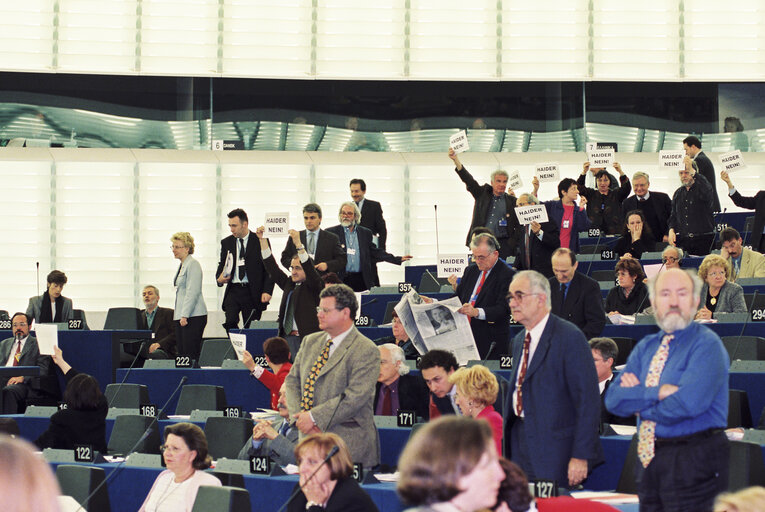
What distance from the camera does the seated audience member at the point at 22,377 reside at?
10.0 meters

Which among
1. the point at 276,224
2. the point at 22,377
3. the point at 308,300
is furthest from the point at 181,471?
the point at 22,377

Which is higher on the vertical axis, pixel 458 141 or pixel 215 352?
pixel 458 141

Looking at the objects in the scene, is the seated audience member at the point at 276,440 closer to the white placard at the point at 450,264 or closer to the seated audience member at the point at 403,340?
the seated audience member at the point at 403,340

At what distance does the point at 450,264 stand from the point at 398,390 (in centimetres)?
251

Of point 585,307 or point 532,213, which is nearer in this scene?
point 585,307

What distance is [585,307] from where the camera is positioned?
306 inches

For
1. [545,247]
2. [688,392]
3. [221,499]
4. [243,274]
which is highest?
[545,247]

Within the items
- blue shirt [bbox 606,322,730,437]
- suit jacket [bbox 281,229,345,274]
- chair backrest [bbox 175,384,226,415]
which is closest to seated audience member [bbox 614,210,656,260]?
suit jacket [bbox 281,229,345,274]

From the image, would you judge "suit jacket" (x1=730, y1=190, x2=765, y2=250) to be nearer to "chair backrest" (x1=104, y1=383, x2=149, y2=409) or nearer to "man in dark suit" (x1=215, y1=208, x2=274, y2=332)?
"man in dark suit" (x1=215, y1=208, x2=274, y2=332)

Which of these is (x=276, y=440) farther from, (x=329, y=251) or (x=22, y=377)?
(x=22, y=377)

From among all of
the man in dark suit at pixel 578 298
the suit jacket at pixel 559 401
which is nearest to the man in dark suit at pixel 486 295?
the man in dark suit at pixel 578 298

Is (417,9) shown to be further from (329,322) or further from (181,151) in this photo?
(329,322)

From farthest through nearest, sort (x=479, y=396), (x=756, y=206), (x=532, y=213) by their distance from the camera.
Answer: (x=756, y=206), (x=532, y=213), (x=479, y=396)

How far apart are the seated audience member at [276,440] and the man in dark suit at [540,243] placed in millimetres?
4263
